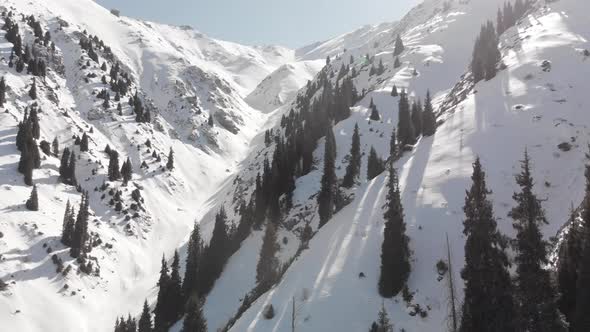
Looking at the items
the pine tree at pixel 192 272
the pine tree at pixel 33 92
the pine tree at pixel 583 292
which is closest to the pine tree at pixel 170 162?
the pine tree at pixel 33 92

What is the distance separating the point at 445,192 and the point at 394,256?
43.0 feet

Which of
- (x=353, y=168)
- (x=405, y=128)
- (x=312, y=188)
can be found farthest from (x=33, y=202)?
(x=405, y=128)

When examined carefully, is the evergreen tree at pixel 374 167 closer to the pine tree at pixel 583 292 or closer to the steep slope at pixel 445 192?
the steep slope at pixel 445 192

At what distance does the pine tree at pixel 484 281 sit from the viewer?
3127 centimetres

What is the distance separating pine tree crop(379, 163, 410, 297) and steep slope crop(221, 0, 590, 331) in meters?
1.14

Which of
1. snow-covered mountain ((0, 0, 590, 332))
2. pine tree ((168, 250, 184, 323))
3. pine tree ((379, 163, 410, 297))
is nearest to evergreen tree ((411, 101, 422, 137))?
snow-covered mountain ((0, 0, 590, 332))

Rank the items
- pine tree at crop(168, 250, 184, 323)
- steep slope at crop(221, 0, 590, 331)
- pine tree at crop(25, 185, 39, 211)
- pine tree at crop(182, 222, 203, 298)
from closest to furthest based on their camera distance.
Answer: steep slope at crop(221, 0, 590, 331) < pine tree at crop(168, 250, 184, 323) < pine tree at crop(182, 222, 203, 298) < pine tree at crop(25, 185, 39, 211)

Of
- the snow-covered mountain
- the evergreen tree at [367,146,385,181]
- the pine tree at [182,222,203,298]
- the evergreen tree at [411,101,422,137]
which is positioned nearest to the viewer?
the snow-covered mountain

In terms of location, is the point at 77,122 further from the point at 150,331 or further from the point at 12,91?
the point at 150,331

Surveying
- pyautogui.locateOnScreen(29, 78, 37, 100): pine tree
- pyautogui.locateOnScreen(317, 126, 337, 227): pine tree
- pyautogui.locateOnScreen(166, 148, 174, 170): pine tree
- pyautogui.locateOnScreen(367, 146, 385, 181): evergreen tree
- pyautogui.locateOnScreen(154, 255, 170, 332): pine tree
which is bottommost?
pyautogui.locateOnScreen(154, 255, 170, 332): pine tree

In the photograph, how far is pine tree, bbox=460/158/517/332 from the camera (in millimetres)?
31266

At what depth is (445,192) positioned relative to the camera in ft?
176

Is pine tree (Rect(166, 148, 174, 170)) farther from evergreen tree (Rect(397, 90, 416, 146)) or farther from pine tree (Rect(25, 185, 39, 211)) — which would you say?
evergreen tree (Rect(397, 90, 416, 146))

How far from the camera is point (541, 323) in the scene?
28094 mm
